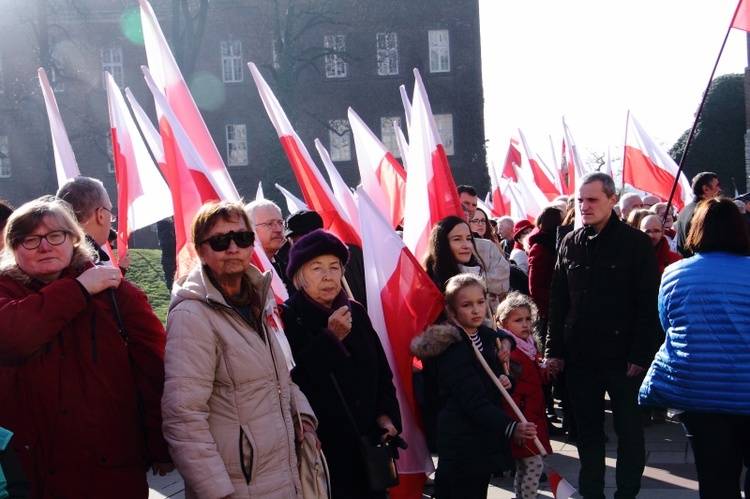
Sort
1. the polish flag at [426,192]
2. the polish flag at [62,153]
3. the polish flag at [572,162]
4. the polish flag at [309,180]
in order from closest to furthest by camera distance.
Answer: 1. the polish flag at [426,192]
2. the polish flag at [62,153]
3. the polish flag at [309,180]
4. the polish flag at [572,162]

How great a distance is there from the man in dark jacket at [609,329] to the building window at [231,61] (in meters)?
34.4

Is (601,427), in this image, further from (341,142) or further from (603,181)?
(341,142)

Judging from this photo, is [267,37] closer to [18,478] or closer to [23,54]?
[23,54]

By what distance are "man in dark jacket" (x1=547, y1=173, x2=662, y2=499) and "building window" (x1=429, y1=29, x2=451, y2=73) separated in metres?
33.9

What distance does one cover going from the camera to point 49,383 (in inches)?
136

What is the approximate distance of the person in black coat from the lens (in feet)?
13.9

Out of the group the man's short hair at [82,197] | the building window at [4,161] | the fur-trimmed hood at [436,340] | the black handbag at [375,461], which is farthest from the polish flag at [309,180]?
the building window at [4,161]

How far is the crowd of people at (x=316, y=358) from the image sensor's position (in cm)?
346

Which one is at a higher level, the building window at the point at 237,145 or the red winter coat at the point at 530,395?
the building window at the point at 237,145

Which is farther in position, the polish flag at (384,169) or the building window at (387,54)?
the building window at (387,54)

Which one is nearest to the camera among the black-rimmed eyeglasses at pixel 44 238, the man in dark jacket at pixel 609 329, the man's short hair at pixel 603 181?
the black-rimmed eyeglasses at pixel 44 238

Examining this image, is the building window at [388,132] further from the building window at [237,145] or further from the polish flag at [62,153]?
the polish flag at [62,153]

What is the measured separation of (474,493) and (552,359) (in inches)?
55.0

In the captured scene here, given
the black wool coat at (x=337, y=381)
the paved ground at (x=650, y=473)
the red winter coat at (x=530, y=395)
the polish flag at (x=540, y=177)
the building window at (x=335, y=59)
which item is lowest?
the paved ground at (x=650, y=473)
